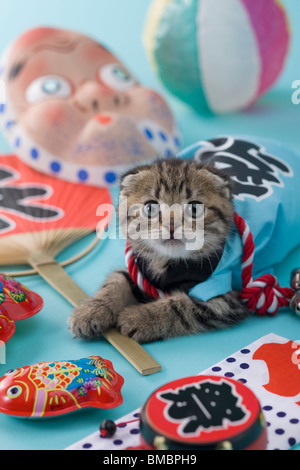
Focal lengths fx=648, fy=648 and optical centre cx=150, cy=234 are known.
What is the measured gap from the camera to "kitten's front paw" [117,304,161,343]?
4.46 feet

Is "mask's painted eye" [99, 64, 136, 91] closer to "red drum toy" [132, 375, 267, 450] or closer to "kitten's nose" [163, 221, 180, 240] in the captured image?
"kitten's nose" [163, 221, 180, 240]

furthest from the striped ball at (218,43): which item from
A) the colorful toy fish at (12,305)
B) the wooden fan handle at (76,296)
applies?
the colorful toy fish at (12,305)

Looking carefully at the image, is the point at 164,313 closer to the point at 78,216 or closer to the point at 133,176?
the point at 133,176

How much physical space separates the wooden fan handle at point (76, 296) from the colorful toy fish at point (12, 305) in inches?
4.9

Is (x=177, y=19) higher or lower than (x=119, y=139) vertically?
higher

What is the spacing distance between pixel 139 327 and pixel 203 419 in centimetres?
47

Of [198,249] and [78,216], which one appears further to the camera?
[78,216]

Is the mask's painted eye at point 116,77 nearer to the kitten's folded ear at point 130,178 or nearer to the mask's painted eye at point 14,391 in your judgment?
the kitten's folded ear at point 130,178

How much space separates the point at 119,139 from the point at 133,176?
799mm

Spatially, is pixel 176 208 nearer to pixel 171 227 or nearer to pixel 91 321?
pixel 171 227

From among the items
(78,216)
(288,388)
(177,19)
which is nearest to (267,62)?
(177,19)

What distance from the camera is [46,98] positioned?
2.28 metres

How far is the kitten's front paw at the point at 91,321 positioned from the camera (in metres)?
1.37

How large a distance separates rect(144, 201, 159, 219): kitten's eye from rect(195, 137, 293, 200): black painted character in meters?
0.26
